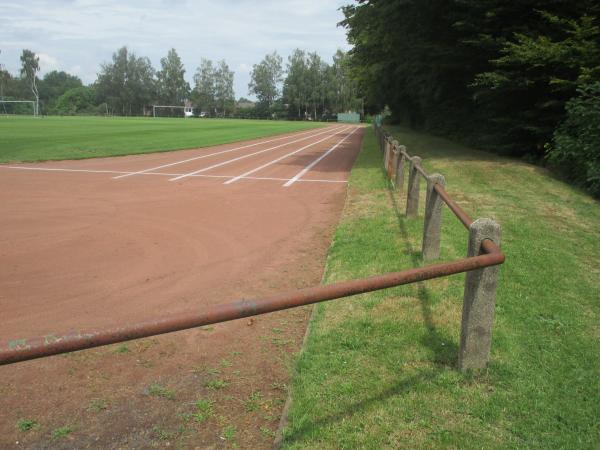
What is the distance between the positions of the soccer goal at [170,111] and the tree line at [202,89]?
2.91m

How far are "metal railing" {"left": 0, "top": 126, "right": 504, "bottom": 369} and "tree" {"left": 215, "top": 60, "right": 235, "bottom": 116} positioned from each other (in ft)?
448

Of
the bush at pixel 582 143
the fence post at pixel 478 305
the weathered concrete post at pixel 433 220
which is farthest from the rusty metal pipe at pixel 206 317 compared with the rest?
the bush at pixel 582 143

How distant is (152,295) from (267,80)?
135442mm

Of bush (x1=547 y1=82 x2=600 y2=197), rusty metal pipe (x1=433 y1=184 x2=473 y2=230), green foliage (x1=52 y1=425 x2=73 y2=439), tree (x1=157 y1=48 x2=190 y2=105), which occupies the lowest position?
green foliage (x1=52 y1=425 x2=73 y2=439)

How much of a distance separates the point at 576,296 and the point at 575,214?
4.61 m

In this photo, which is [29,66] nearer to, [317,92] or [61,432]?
[317,92]

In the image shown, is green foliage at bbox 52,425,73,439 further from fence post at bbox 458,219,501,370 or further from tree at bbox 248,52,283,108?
tree at bbox 248,52,283,108

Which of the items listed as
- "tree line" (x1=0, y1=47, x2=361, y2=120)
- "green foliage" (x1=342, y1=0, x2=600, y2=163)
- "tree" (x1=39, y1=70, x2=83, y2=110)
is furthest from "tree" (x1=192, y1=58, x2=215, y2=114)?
"green foliage" (x1=342, y1=0, x2=600, y2=163)

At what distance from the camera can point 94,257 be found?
6.63 m

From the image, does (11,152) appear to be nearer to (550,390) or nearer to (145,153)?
(145,153)

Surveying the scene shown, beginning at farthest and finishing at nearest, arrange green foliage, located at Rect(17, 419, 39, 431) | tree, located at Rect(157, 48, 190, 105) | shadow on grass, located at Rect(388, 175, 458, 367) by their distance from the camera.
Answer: tree, located at Rect(157, 48, 190, 105), shadow on grass, located at Rect(388, 175, 458, 367), green foliage, located at Rect(17, 419, 39, 431)

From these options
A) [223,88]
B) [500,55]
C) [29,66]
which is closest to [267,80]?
[223,88]

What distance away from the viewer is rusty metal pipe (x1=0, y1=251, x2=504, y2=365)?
199 cm

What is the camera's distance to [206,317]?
231 cm
